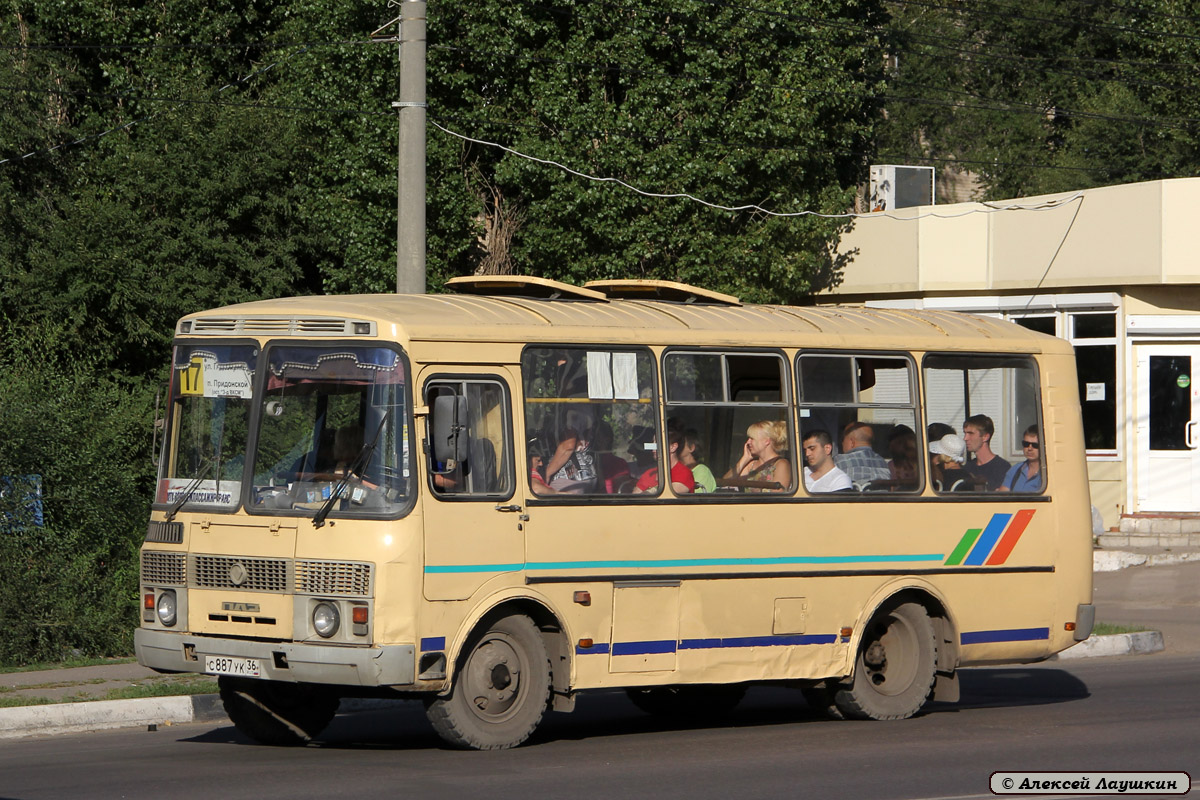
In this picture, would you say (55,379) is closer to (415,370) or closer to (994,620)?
(415,370)

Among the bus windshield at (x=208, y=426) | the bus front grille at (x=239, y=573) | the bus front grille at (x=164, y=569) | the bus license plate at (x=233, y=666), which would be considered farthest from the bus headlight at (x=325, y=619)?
the bus front grille at (x=164, y=569)

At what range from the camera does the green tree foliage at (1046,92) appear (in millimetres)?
41219

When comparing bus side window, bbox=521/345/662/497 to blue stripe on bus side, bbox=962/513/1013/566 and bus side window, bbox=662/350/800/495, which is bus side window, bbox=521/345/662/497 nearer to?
bus side window, bbox=662/350/800/495

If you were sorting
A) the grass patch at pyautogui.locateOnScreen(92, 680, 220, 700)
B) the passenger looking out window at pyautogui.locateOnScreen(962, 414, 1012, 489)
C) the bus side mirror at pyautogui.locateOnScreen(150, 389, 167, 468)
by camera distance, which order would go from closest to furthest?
the bus side mirror at pyautogui.locateOnScreen(150, 389, 167, 468), the grass patch at pyautogui.locateOnScreen(92, 680, 220, 700), the passenger looking out window at pyautogui.locateOnScreen(962, 414, 1012, 489)

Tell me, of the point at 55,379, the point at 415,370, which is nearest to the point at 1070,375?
the point at 415,370

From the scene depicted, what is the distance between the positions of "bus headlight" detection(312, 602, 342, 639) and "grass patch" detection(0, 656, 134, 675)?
4.85m

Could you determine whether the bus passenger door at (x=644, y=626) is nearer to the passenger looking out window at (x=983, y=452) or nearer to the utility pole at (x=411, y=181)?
the passenger looking out window at (x=983, y=452)

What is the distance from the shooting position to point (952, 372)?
11883mm

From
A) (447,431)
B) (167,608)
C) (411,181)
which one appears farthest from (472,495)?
(411,181)

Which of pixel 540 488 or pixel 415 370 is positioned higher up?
pixel 415 370

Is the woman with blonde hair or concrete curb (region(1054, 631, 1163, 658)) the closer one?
the woman with blonde hair

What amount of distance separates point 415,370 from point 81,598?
664 cm

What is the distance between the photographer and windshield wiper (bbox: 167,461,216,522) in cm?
962

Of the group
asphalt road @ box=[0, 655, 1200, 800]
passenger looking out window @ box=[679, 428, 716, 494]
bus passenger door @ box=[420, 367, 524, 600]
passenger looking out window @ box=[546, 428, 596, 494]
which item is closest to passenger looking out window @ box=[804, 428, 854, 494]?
passenger looking out window @ box=[679, 428, 716, 494]
